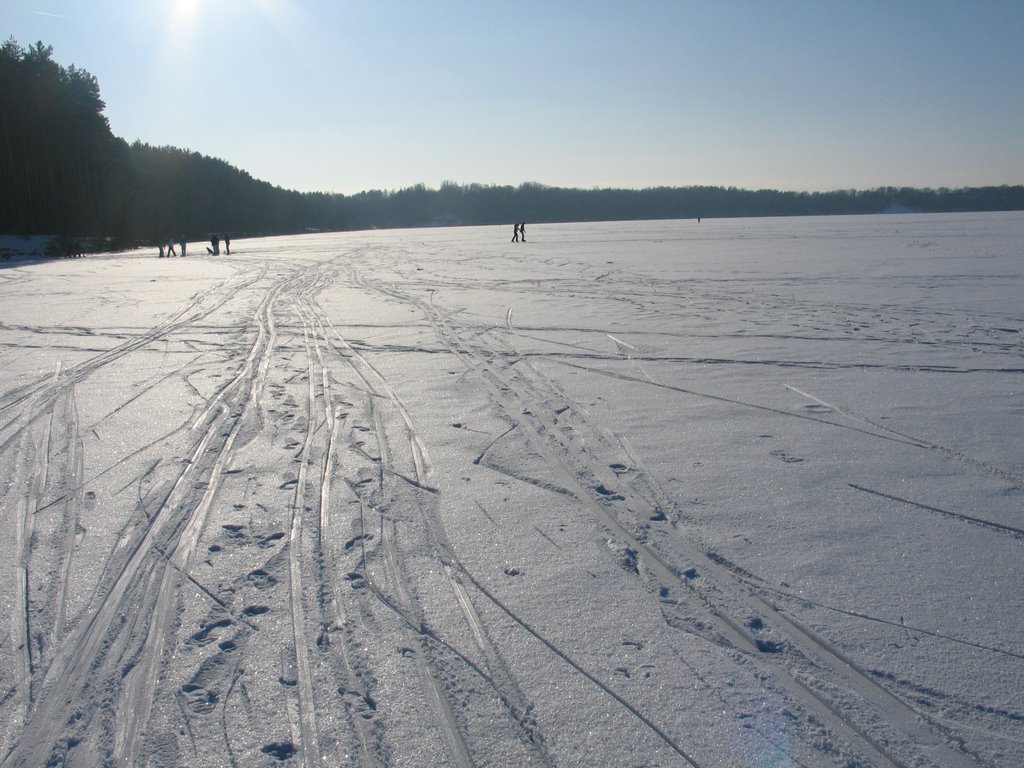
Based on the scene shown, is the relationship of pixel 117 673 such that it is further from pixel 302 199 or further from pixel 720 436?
pixel 302 199

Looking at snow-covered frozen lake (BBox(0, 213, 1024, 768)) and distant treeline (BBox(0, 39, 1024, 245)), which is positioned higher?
distant treeline (BBox(0, 39, 1024, 245))

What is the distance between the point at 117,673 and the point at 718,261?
2337 cm

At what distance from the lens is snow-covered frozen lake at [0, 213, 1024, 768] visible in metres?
2.51

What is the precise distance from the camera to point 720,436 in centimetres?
566

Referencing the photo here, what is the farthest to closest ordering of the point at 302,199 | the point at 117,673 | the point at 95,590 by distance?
the point at 302,199 < the point at 95,590 < the point at 117,673

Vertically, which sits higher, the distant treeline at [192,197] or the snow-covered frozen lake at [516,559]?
the distant treeline at [192,197]

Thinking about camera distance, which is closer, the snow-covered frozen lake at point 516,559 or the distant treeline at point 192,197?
the snow-covered frozen lake at point 516,559

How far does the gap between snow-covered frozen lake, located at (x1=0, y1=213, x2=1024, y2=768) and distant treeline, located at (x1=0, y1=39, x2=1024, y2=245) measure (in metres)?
50.2

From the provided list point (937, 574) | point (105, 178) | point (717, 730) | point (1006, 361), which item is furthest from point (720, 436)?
point (105, 178)

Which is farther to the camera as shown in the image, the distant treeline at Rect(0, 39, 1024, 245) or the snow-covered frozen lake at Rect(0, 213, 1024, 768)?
the distant treeline at Rect(0, 39, 1024, 245)

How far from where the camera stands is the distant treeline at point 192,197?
46.8 m

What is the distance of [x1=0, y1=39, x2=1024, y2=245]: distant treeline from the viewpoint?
→ 46.8 m

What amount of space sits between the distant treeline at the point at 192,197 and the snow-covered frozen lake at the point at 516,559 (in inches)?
1975

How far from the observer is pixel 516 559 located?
3695 mm
